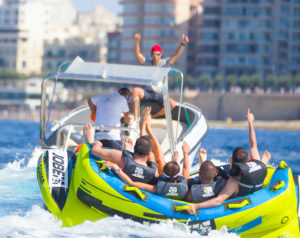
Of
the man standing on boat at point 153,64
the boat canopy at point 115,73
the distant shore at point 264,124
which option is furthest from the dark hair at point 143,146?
the distant shore at point 264,124

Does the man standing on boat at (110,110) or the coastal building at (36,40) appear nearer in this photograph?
the man standing on boat at (110,110)

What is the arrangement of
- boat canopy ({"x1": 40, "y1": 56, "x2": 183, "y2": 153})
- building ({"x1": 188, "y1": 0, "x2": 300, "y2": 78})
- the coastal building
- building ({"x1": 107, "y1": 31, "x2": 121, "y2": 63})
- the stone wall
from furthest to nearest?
the coastal building → building ({"x1": 107, "y1": 31, "x2": 121, "y2": 63}) → building ({"x1": 188, "y1": 0, "x2": 300, "y2": 78}) → the stone wall → boat canopy ({"x1": 40, "y1": 56, "x2": 183, "y2": 153})

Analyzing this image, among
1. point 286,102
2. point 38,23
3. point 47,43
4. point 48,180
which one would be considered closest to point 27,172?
point 48,180

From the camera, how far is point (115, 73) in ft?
30.8

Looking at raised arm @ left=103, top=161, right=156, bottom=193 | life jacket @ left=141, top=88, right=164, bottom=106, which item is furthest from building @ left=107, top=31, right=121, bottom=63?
raised arm @ left=103, top=161, right=156, bottom=193

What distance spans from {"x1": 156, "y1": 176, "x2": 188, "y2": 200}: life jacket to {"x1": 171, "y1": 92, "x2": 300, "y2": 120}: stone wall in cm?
5483

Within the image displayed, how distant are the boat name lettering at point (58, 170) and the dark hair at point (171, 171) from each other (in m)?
1.40

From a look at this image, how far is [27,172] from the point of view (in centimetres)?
1120

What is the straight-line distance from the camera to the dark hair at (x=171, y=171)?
23.6 ft

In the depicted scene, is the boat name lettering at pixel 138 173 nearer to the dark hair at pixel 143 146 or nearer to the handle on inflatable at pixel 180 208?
the dark hair at pixel 143 146

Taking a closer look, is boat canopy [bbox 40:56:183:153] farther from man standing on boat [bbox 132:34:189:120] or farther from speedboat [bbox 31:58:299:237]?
speedboat [bbox 31:58:299:237]

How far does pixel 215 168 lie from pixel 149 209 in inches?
34.7

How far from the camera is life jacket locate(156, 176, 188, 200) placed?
23.7 ft

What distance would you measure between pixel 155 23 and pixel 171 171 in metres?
73.8
